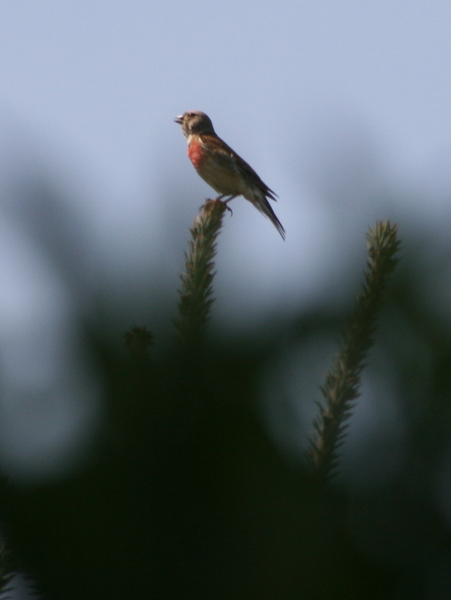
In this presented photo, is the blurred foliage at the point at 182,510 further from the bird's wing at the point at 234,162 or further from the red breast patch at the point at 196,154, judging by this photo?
the red breast patch at the point at 196,154

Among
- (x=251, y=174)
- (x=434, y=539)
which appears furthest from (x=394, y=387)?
(x=251, y=174)

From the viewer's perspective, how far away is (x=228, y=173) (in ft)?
23.8

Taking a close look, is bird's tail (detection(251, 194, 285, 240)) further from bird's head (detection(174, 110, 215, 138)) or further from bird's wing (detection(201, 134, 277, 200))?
bird's head (detection(174, 110, 215, 138))

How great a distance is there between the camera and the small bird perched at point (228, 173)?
7082mm

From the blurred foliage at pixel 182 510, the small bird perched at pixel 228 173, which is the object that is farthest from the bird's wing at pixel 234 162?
the blurred foliage at pixel 182 510

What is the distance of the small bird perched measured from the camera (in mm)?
7082

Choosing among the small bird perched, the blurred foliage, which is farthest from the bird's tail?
the blurred foliage

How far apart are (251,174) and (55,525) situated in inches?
259

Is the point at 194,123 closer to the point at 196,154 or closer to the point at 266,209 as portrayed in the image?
the point at 196,154

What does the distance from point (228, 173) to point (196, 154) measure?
514mm

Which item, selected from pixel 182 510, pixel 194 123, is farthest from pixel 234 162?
pixel 182 510

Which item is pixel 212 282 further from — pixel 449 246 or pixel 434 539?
pixel 434 539

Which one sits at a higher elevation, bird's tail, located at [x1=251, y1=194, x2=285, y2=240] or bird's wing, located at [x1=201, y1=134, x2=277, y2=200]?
bird's wing, located at [x1=201, y1=134, x2=277, y2=200]

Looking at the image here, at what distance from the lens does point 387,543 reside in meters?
1.09
